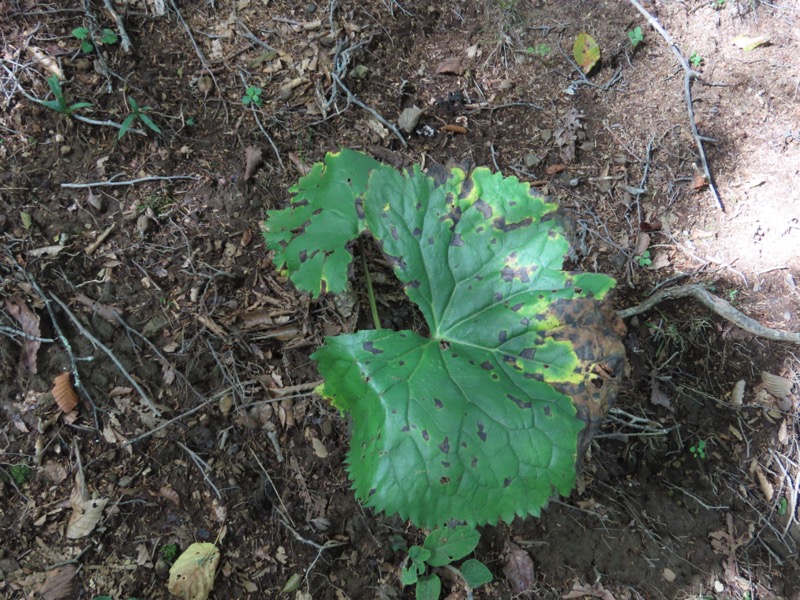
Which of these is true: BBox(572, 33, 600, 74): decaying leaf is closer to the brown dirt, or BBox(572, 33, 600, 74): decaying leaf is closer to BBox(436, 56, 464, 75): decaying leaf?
the brown dirt

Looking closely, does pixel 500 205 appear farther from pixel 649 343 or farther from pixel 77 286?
pixel 77 286

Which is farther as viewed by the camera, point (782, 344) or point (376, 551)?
point (782, 344)

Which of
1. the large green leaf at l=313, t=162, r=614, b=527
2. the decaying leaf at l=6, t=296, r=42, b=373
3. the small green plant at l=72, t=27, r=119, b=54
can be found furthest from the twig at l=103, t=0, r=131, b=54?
the large green leaf at l=313, t=162, r=614, b=527

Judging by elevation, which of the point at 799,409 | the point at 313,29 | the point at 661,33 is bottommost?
the point at 799,409

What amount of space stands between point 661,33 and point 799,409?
242cm

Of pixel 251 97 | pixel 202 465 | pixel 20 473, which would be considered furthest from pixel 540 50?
pixel 20 473

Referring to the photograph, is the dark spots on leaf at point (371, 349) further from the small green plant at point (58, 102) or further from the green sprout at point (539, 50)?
the green sprout at point (539, 50)

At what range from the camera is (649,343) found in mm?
2803

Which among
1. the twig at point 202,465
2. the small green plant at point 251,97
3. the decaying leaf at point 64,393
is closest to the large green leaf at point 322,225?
the small green plant at point 251,97

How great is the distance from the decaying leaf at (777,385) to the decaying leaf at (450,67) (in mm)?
2481

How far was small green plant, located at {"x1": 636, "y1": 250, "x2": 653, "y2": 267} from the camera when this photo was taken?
9.70 ft

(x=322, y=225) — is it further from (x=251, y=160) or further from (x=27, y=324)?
(x=27, y=324)

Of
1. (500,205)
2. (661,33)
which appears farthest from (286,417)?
(661,33)

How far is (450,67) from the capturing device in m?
3.18
